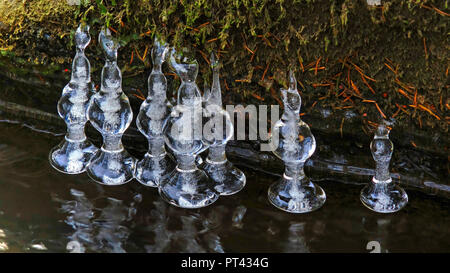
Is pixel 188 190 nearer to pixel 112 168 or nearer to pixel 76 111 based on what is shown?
pixel 112 168

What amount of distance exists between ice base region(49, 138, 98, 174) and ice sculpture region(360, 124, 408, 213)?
47.9 inches

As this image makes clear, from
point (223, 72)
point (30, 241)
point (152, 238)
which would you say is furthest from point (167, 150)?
point (30, 241)

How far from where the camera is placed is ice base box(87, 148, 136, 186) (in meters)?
2.44

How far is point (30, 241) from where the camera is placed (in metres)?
2.08

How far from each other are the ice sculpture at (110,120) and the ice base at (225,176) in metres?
0.35

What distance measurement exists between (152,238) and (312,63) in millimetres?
965

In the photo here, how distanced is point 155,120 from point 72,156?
46 cm

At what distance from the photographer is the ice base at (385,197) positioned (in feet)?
7.48

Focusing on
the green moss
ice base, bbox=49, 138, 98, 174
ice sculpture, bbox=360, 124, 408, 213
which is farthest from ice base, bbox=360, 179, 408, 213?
ice base, bbox=49, 138, 98, 174

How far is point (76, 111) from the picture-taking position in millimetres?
2520

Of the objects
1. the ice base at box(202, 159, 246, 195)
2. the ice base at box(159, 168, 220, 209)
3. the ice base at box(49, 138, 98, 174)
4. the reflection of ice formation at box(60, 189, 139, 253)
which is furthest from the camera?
the ice base at box(49, 138, 98, 174)

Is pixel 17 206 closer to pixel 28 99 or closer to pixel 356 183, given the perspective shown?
pixel 28 99

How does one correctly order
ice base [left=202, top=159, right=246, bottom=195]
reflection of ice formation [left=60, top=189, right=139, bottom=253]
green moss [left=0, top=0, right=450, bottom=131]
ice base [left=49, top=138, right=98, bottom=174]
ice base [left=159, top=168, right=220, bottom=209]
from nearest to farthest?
reflection of ice formation [left=60, top=189, right=139, bottom=253] → green moss [left=0, top=0, right=450, bottom=131] → ice base [left=159, top=168, right=220, bottom=209] → ice base [left=202, top=159, right=246, bottom=195] → ice base [left=49, top=138, right=98, bottom=174]

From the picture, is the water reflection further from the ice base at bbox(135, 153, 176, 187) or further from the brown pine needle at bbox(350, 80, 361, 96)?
the brown pine needle at bbox(350, 80, 361, 96)
